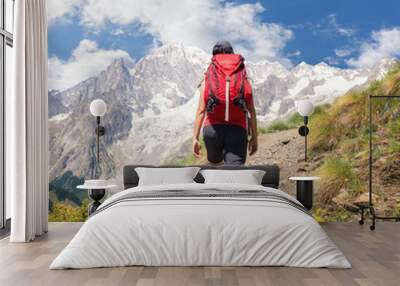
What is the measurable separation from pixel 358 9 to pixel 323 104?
131cm

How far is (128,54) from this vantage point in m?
7.66

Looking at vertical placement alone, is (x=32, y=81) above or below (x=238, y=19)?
below

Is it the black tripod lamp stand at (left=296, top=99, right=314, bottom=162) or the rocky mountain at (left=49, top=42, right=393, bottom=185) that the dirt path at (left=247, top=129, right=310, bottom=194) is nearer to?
the black tripod lamp stand at (left=296, top=99, right=314, bottom=162)

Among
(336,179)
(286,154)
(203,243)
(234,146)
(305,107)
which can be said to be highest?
(305,107)

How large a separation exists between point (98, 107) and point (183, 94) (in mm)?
1166

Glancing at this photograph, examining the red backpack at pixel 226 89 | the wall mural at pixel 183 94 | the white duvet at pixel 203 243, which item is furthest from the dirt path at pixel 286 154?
the white duvet at pixel 203 243

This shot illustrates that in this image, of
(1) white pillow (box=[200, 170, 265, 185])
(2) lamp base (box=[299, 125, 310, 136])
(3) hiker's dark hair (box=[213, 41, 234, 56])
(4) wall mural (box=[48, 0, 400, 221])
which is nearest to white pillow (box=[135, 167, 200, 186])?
(1) white pillow (box=[200, 170, 265, 185])

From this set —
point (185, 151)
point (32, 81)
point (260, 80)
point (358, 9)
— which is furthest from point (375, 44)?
point (32, 81)

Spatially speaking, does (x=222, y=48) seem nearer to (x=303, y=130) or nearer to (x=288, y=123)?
(x=288, y=123)

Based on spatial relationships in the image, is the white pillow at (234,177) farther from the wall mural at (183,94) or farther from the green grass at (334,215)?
the green grass at (334,215)

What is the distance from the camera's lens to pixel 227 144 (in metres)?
7.20

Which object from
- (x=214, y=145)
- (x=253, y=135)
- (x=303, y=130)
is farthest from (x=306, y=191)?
(x=214, y=145)

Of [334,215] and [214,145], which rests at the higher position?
[214,145]

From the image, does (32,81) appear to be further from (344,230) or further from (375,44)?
(375,44)
